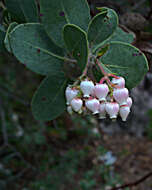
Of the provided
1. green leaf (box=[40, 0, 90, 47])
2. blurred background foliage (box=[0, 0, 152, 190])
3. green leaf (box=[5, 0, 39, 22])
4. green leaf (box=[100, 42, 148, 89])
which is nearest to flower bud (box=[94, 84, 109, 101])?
green leaf (box=[100, 42, 148, 89])

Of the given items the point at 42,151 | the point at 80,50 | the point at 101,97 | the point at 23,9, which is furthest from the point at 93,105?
the point at 42,151

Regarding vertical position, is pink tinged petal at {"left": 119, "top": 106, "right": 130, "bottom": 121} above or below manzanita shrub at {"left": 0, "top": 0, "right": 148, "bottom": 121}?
below

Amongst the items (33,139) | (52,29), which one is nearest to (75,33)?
(52,29)

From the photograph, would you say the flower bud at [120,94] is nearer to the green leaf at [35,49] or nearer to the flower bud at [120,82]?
the flower bud at [120,82]

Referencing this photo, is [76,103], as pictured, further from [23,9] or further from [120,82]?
[23,9]

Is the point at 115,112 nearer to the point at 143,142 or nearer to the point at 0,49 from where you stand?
the point at 0,49

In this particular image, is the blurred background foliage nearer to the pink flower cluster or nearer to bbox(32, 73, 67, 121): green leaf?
bbox(32, 73, 67, 121): green leaf
